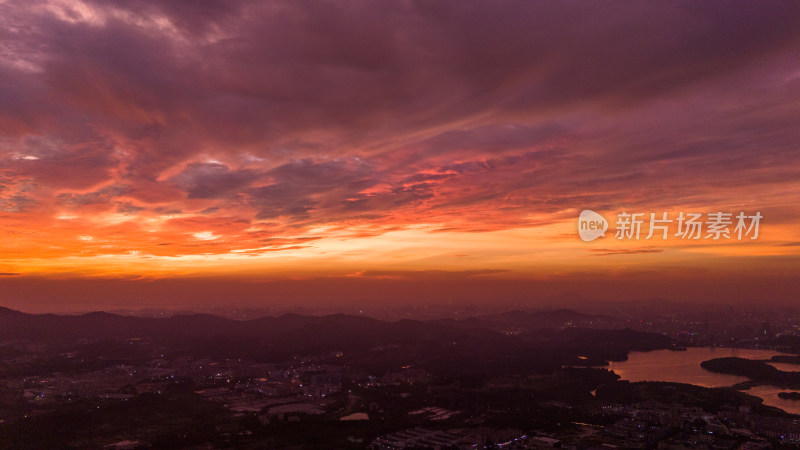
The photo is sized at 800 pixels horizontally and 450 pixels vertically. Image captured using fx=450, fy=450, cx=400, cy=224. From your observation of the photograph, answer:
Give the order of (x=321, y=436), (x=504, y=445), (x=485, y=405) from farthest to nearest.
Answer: (x=485, y=405) → (x=321, y=436) → (x=504, y=445)

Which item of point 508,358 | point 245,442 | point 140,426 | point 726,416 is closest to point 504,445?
point 245,442

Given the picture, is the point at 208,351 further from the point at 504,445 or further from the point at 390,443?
the point at 504,445

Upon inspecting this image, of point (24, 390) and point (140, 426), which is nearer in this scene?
point (140, 426)

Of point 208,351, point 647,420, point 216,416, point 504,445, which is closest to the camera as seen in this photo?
point 504,445

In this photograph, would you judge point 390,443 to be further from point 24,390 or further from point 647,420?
point 24,390

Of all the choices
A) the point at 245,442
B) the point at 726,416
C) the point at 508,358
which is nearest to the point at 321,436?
the point at 245,442

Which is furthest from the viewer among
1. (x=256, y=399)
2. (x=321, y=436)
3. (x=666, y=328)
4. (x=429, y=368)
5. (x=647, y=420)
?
(x=666, y=328)
